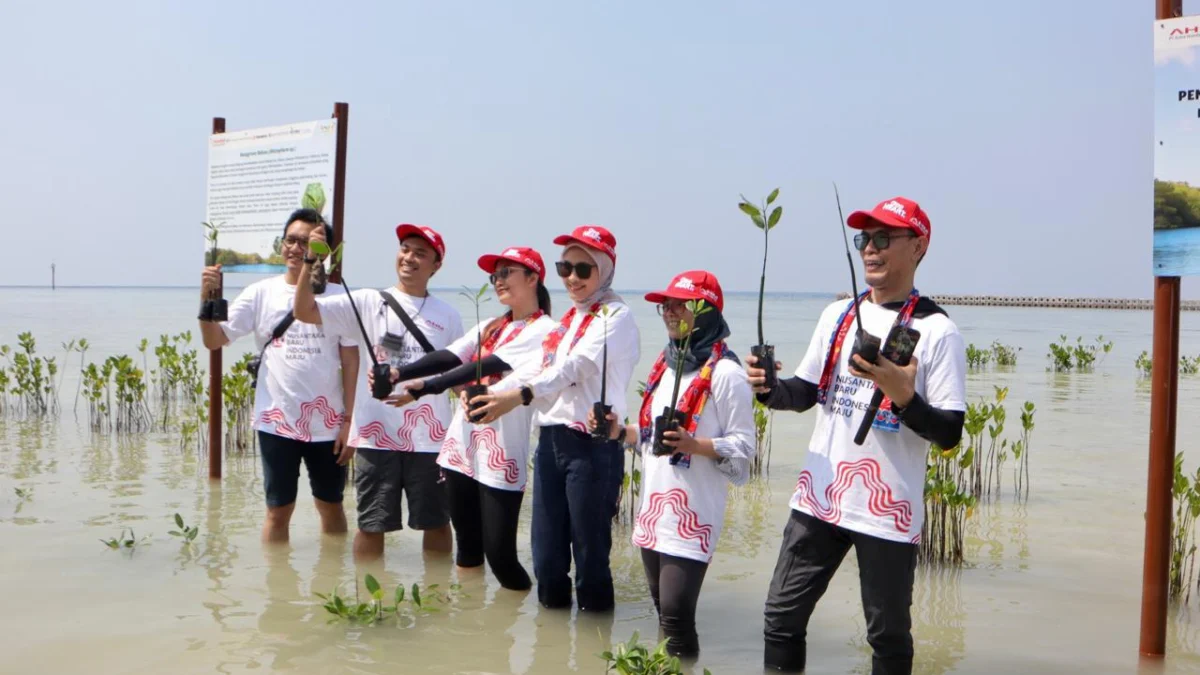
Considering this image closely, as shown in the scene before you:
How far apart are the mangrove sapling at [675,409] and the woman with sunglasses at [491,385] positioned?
0.98 meters

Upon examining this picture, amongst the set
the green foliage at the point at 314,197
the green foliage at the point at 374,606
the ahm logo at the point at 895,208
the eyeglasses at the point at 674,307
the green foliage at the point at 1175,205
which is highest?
the green foliage at the point at 314,197

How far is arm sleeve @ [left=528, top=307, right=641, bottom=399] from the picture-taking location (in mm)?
4430

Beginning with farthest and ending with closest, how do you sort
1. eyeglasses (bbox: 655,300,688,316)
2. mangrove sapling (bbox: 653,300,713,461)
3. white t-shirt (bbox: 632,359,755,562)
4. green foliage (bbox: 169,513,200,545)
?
green foliage (bbox: 169,513,200,545), eyeglasses (bbox: 655,300,688,316), white t-shirt (bbox: 632,359,755,562), mangrove sapling (bbox: 653,300,713,461)

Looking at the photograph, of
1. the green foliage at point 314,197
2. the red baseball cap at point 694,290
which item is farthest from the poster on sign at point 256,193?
the red baseball cap at point 694,290

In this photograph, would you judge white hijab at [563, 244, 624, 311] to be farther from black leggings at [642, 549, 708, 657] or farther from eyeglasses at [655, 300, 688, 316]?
black leggings at [642, 549, 708, 657]

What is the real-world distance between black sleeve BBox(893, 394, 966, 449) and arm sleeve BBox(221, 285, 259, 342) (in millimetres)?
3854

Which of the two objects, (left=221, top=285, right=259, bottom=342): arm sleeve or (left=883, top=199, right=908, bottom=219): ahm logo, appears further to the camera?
(left=221, top=285, right=259, bottom=342): arm sleeve

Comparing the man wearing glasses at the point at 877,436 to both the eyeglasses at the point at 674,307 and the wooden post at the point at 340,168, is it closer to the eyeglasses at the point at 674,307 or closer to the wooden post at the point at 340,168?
the eyeglasses at the point at 674,307

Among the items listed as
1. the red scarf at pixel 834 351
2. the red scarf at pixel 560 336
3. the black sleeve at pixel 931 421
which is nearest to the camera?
the black sleeve at pixel 931 421

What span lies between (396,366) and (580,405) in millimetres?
1095

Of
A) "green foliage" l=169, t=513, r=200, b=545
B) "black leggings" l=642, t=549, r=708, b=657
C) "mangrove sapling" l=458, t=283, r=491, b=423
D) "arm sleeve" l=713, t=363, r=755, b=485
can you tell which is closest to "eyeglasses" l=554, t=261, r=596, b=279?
"mangrove sapling" l=458, t=283, r=491, b=423

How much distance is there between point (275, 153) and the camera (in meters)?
6.95

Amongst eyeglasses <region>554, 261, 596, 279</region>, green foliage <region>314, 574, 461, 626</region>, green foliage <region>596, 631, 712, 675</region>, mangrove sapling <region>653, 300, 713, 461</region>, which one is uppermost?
eyeglasses <region>554, 261, 596, 279</region>

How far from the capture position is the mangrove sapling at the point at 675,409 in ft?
12.3
